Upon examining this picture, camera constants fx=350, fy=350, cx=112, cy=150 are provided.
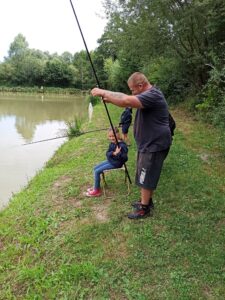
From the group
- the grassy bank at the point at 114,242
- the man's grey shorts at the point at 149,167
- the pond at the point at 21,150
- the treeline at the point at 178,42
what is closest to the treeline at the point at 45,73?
the pond at the point at 21,150

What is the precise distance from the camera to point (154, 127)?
3.85m

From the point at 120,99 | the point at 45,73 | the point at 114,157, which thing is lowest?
the point at 114,157

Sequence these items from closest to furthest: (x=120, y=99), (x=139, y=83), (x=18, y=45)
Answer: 1. (x=120, y=99)
2. (x=139, y=83)
3. (x=18, y=45)

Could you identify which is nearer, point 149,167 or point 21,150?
point 149,167

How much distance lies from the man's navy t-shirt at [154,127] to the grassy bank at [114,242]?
37.8 inches

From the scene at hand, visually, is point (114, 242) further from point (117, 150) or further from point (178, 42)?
point (178, 42)

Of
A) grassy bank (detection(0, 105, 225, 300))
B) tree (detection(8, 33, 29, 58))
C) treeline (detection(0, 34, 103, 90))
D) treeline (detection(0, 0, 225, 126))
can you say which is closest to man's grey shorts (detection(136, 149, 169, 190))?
grassy bank (detection(0, 105, 225, 300))

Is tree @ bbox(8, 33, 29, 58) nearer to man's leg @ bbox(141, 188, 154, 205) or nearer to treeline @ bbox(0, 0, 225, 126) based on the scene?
treeline @ bbox(0, 0, 225, 126)

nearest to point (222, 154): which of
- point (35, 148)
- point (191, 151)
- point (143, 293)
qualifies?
point (191, 151)

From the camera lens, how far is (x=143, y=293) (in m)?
3.06

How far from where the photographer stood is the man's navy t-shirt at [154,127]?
3.79 m

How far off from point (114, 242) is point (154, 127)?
4.38 feet

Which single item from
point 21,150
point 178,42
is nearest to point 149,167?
point 21,150

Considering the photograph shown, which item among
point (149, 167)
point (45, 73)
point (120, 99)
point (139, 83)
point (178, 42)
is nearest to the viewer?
point (120, 99)
